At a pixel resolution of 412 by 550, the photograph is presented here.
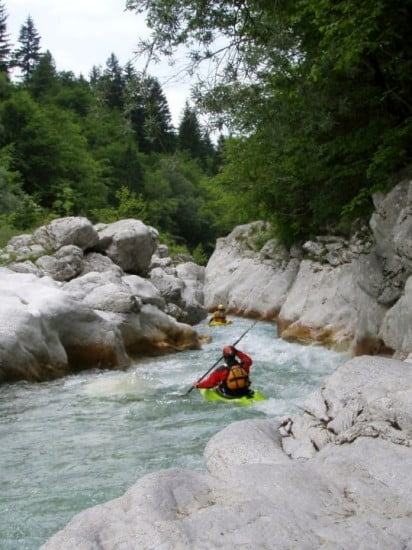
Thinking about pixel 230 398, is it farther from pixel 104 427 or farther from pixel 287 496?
pixel 287 496

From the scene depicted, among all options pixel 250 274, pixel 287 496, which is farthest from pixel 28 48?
pixel 287 496

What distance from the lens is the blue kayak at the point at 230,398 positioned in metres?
7.78

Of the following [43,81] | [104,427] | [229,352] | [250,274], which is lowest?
[104,427]

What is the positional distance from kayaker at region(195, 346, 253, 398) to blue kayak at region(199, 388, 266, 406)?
0.18 feet

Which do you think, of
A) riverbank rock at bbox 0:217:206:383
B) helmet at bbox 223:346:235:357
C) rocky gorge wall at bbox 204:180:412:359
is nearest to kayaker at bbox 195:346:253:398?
helmet at bbox 223:346:235:357

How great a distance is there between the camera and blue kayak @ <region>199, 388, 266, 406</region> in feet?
25.5

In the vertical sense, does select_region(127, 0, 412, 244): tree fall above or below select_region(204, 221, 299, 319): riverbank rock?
above

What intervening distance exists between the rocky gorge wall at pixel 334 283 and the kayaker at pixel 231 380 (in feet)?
8.28

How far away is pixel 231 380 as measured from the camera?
7.94m

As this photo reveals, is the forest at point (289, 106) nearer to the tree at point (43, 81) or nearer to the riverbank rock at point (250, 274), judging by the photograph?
the riverbank rock at point (250, 274)

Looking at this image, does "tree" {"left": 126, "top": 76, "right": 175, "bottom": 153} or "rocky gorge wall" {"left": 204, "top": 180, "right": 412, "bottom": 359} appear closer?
"tree" {"left": 126, "top": 76, "right": 175, "bottom": 153}

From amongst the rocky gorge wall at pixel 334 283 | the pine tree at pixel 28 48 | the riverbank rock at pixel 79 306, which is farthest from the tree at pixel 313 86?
the pine tree at pixel 28 48

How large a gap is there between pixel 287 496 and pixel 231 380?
190 inches

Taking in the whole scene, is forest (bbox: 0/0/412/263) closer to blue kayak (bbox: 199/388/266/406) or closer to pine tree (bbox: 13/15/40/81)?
blue kayak (bbox: 199/388/266/406)
